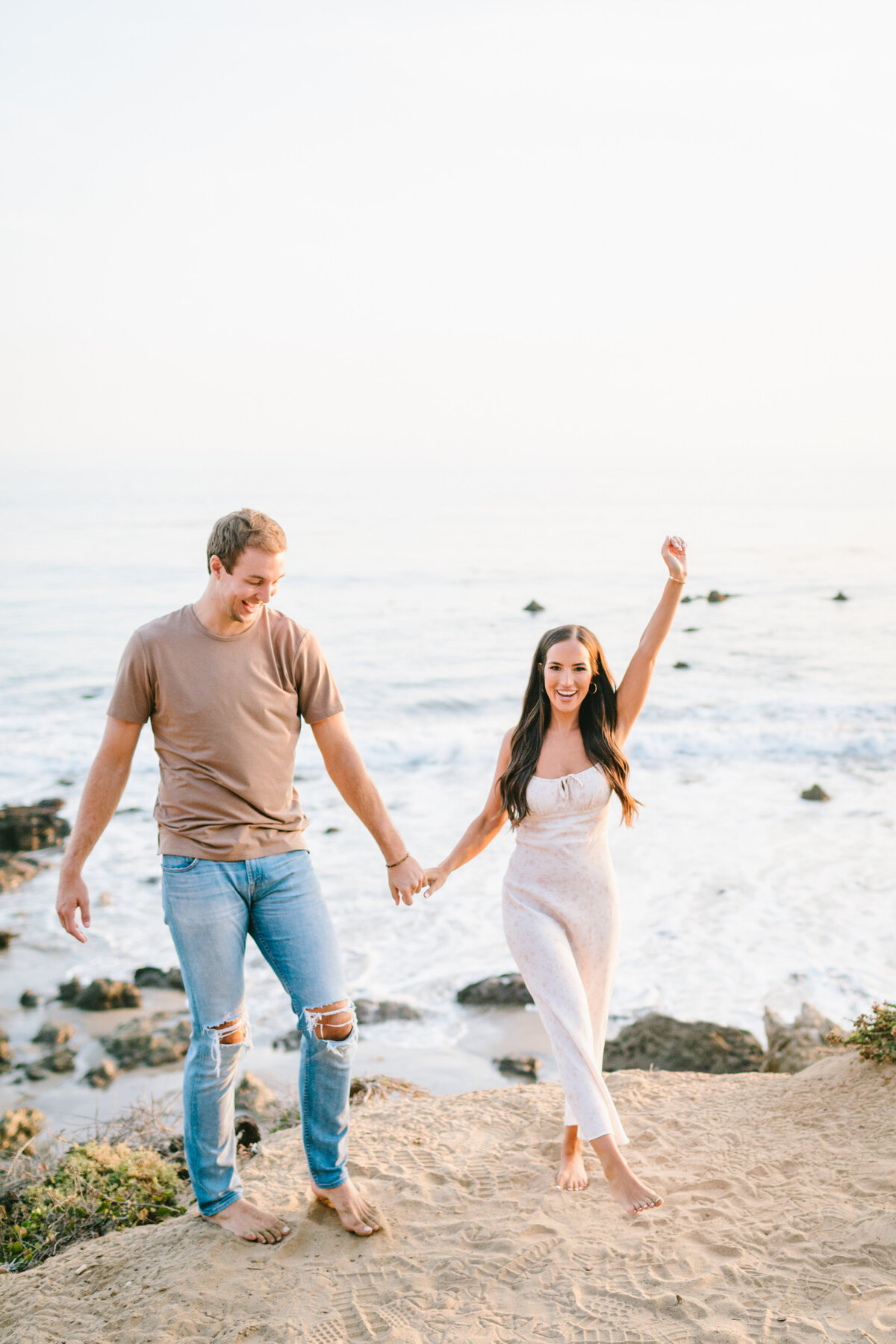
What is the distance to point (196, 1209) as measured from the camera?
412 cm

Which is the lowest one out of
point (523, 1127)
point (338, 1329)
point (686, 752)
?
point (686, 752)

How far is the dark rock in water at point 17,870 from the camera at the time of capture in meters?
10.4

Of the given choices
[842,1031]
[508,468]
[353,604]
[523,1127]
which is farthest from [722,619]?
[508,468]

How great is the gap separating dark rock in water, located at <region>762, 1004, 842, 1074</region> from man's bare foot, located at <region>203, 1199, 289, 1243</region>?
332 centimetres

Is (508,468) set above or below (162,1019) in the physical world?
above

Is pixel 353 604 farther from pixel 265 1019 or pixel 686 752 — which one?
pixel 265 1019

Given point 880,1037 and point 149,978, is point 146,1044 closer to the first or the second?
point 149,978

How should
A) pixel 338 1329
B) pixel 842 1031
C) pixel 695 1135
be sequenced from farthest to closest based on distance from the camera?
pixel 842 1031 < pixel 695 1135 < pixel 338 1329

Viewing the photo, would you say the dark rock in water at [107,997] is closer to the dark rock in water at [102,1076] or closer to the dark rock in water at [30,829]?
the dark rock in water at [102,1076]

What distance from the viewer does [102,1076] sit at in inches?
269

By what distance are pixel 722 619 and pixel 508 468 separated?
70889 millimetres

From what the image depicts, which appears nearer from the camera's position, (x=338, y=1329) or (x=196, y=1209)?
(x=338, y=1329)

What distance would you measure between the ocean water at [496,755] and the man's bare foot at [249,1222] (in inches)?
114

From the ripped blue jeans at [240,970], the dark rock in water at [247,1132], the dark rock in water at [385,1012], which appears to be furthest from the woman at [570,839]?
the dark rock in water at [385,1012]
